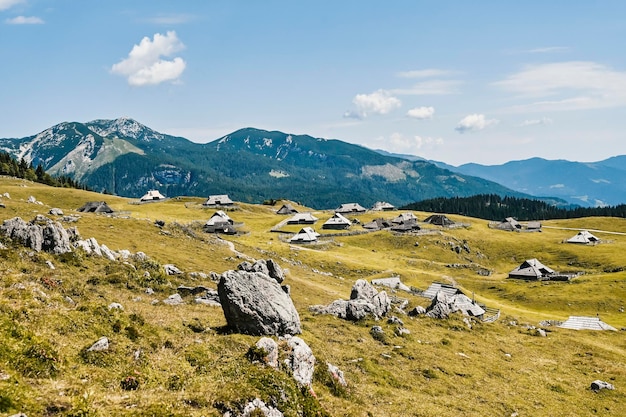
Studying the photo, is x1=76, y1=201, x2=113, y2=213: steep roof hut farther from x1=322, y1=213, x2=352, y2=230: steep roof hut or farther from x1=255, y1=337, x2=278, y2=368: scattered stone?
x1=255, y1=337, x2=278, y2=368: scattered stone

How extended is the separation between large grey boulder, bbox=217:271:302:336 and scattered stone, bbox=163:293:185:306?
9.09 m

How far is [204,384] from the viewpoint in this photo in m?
18.0

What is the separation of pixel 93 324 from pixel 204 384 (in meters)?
8.03

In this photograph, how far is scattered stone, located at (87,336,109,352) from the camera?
19.3 meters

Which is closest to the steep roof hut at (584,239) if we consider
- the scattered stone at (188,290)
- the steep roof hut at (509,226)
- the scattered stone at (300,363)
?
the steep roof hut at (509,226)

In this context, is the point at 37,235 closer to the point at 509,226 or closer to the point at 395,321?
the point at 395,321

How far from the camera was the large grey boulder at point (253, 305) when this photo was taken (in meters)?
26.6

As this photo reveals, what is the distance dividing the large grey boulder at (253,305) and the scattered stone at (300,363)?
427cm

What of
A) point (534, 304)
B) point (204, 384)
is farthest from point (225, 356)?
point (534, 304)

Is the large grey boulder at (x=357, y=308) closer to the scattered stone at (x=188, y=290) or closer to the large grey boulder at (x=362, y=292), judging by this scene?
the large grey boulder at (x=362, y=292)

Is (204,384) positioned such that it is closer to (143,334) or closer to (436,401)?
(143,334)

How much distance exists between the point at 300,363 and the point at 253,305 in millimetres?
6124

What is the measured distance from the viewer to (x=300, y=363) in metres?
21.8

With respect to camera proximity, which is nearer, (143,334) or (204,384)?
(204,384)
